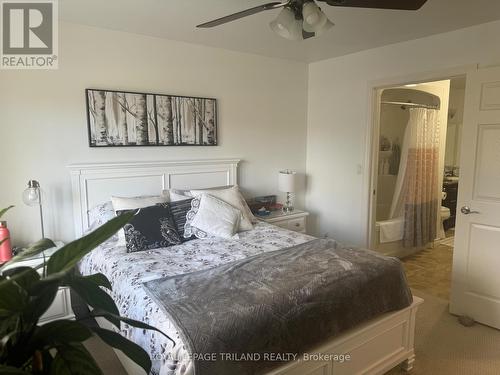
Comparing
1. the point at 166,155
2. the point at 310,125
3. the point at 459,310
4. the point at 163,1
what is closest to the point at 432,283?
the point at 459,310

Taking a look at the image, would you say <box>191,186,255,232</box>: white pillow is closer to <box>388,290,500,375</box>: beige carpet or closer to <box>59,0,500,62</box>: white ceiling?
<box>59,0,500,62</box>: white ceiling

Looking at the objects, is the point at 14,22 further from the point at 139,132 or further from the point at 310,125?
the point at 310,125

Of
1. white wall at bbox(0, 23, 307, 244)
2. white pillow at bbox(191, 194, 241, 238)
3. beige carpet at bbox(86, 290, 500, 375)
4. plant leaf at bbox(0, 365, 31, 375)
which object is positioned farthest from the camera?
white pillow at bbox(191, 194, 241, 238)

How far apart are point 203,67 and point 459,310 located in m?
3.28

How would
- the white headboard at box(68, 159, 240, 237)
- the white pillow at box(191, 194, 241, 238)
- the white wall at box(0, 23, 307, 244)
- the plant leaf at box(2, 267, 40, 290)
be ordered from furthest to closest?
1. the white headboard at box(68, 159, 240, 237)
2. the white pillow at box(191, 194, 241, 238)
3. the white wall at box(0, 23, 307, 244)
4. the plant leaf at box(2, 267, 40, 290)

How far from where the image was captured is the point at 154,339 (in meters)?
1.54

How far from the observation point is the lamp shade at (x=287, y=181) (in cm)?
391

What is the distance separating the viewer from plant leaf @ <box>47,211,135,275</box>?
2.35ft

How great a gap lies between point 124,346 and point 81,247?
0.24 metres

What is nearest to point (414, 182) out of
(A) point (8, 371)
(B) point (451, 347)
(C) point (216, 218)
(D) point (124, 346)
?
(B) point (451, 347)

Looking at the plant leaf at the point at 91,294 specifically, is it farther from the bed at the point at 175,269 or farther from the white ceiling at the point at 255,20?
the white ceiling at the point at 255,20

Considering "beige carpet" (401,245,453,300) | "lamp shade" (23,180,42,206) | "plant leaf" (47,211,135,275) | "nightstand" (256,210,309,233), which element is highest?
"plant leaf" (47,211,135,275)

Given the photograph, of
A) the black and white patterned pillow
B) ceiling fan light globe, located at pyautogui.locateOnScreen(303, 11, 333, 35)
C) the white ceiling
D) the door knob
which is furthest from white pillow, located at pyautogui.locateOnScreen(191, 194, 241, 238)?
the door knob

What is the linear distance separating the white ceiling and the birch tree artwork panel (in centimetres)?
57
